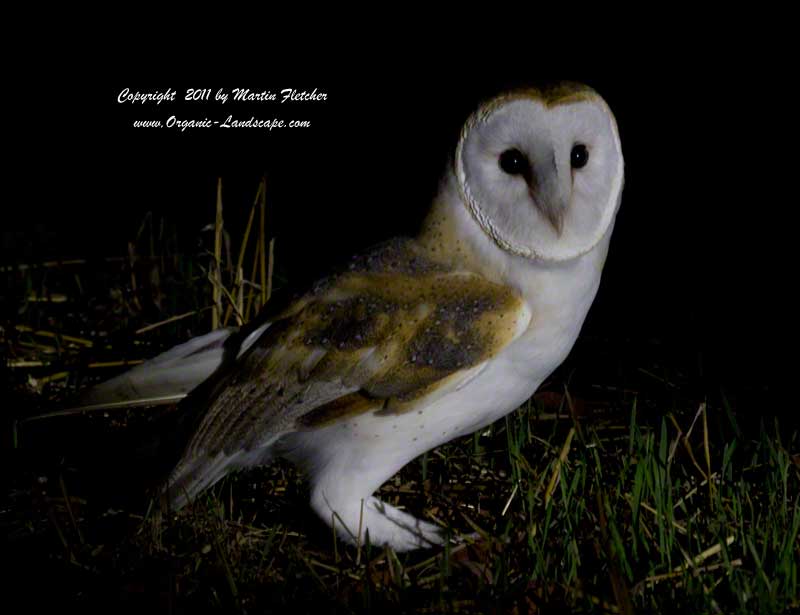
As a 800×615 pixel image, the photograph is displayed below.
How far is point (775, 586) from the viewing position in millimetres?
1886

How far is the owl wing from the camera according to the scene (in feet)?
7.16

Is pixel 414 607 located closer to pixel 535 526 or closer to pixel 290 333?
pixel 535 526

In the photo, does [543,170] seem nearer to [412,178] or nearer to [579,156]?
[579,156]

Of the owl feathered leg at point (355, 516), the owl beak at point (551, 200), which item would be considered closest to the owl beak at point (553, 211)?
the owl beak at point (551, 200)

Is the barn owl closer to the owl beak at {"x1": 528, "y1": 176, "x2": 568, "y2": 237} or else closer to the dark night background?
the owl beak at {"x1": 528, "y1": 176, "x2": 568, "y2": 237}

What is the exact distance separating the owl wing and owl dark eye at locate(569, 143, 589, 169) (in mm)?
257

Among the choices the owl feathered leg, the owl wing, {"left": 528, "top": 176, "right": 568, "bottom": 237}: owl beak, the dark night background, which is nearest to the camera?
{"left": 528, "top": 176, "right": 568, "bottom": 237}: owl beak

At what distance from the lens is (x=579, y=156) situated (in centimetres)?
215

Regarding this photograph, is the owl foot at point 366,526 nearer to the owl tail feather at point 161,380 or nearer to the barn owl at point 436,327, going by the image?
the barn owl at point 436,327

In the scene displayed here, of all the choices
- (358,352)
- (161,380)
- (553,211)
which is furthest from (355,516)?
(553,211)
